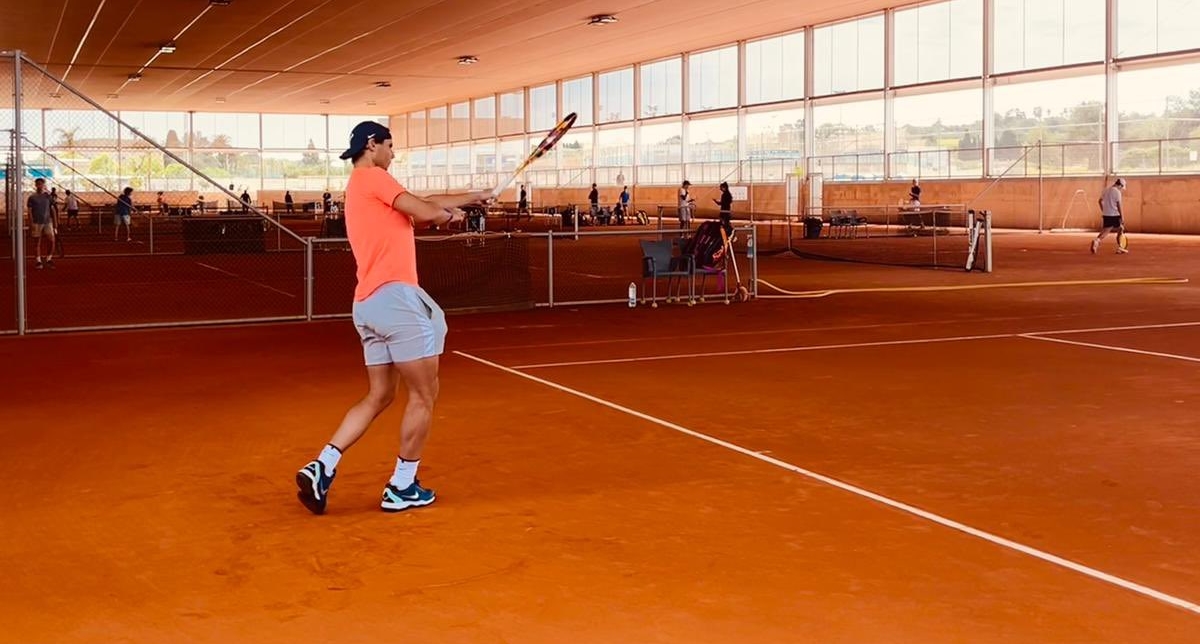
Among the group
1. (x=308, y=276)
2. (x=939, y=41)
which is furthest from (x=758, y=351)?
(x=939, y=41)

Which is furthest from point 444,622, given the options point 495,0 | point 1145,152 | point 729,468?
point 1145,152

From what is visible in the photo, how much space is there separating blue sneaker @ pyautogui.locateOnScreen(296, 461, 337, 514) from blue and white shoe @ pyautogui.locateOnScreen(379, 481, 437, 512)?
316 millimetres

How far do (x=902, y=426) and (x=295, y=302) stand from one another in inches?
523

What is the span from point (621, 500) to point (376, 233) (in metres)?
1.92

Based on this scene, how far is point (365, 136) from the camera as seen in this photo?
21.8 ft

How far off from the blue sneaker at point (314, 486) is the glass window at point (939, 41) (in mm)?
43704

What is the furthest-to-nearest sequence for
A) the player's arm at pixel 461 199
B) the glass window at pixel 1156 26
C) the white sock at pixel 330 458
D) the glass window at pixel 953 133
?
the glass window at pixel 953 133 → the glass window at pixel 1156 26 → the white sock at pixel 330 458 → the player's arm at pixel 461 199

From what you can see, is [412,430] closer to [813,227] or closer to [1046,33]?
[813,227]

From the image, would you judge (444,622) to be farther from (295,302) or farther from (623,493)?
(295,302)

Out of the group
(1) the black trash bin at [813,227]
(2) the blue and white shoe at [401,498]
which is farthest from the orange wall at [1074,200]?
(2) the blue and white shoe at [401,498]

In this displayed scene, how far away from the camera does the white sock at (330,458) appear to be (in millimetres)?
6611

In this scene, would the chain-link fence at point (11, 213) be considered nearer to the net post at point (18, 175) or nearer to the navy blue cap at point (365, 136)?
the net post at point (18, 175)

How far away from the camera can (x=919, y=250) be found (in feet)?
113

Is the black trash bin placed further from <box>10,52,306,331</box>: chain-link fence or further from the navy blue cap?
the navy blue cap
